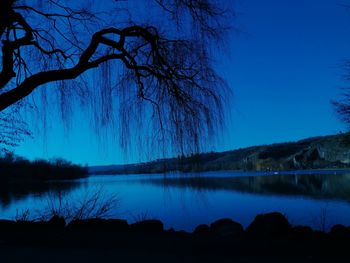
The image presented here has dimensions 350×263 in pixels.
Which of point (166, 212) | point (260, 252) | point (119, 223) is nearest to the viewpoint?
point (260, 252)

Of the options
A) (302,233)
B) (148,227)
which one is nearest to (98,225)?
(148,227)

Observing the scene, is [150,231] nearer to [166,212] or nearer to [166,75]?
[166,75]

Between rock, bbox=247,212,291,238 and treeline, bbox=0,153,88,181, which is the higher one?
treeline, bbox=0,153,88,181

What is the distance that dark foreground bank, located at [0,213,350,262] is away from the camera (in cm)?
613

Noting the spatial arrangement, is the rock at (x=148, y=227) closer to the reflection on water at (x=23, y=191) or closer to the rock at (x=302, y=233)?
the rock at (x=302, y=233)

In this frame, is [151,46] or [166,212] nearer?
[151,46]

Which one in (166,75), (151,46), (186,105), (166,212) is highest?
(151,46)

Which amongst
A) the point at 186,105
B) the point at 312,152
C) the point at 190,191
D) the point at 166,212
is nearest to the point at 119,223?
the point at 190,191

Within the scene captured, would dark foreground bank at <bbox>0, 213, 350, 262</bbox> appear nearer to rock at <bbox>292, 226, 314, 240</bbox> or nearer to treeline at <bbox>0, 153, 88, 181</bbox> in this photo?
rock at <bbox>292, 226, 314, 240</bbox>

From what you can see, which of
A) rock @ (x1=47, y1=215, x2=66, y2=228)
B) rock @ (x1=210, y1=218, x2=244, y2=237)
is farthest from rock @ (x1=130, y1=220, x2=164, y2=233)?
rock @ (x1=47, y1=215, x2=66, y2=228)

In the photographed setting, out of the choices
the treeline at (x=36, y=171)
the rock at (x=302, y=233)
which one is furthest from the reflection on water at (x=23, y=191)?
the rock at (x=302, y=233)

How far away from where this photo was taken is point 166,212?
18.4 meters

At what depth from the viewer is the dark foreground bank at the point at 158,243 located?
20.1ft

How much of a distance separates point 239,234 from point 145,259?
3168mm
